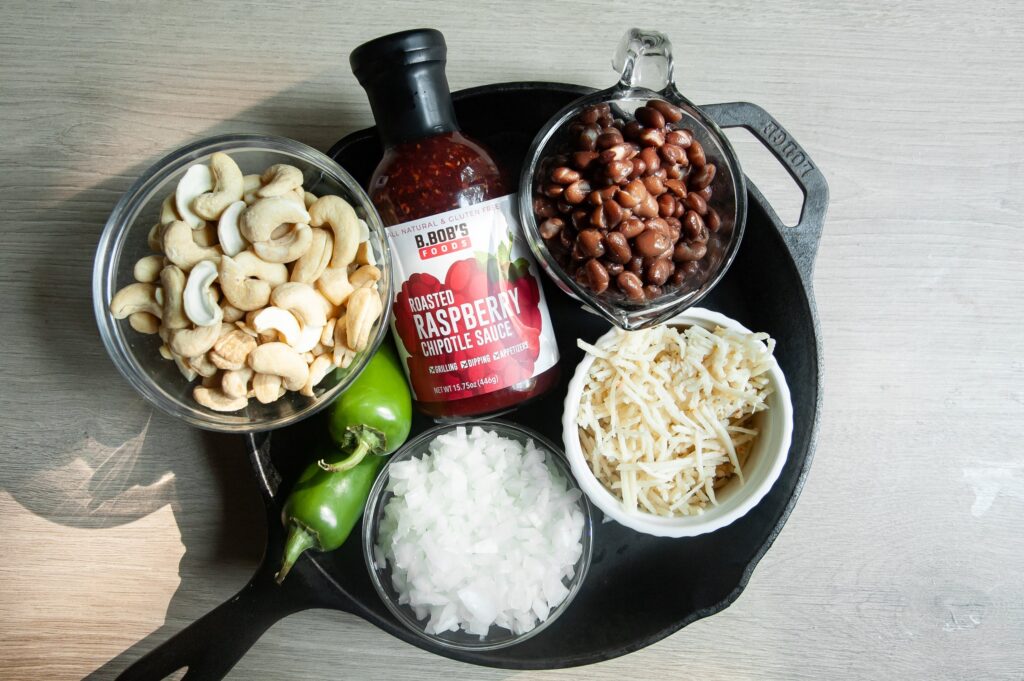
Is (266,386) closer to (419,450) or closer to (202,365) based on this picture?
(202,365)

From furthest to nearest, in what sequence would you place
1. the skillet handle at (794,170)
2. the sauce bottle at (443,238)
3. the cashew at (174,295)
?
the skillet handle at (794,170) < the sauce bottle at (443,238) < the cashew at (174,295)

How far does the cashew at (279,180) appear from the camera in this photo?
2.83ft

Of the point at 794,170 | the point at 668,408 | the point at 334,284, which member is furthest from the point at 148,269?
the point at 794,170

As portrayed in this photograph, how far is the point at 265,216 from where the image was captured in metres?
0.84

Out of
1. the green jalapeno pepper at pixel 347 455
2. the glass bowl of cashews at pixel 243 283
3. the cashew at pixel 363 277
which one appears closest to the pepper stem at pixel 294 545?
the green jalapeno pepper at pixel 347 455

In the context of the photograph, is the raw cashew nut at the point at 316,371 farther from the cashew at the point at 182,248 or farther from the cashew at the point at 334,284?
the cashew at the point at 182,248

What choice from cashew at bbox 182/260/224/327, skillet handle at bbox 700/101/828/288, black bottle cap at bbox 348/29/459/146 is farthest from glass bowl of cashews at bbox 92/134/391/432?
skillet handle at bbox 700/101/828/288

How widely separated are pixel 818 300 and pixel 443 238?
2.29 feet

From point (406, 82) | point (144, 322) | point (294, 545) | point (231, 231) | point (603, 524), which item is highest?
point (406, 82)

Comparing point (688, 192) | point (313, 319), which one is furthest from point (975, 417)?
point (313, 319)

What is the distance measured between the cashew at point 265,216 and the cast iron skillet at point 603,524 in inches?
9.2

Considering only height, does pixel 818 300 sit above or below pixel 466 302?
below

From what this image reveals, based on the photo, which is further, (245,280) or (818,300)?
(818,300)

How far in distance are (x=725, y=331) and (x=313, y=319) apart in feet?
2.03
